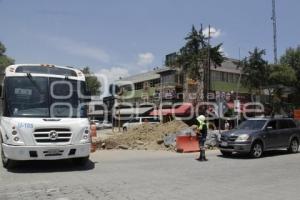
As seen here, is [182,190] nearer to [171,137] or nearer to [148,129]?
[171,137]

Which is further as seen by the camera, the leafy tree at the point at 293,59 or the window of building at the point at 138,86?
the window of building at the point at 138,86

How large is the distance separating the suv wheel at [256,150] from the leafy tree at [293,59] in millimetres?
43103

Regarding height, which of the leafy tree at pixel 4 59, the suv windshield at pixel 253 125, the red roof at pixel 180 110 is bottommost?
the suv windshield at pixel 253 125

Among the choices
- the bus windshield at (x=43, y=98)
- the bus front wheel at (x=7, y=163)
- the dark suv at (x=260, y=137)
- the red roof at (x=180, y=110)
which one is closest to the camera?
the bus windshield at (x=43, y=98)

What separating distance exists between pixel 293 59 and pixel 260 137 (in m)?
44.8

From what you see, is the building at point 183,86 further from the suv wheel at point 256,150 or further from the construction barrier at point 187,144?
the suv wheel at point 256,150

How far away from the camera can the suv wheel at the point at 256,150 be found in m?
17.7

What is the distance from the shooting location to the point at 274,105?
188 feet

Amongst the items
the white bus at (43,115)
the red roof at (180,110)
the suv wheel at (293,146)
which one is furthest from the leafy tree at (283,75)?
the white bus at (43,115)

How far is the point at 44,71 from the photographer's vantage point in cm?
1395

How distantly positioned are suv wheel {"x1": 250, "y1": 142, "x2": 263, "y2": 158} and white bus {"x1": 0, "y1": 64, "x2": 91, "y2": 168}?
283 inches

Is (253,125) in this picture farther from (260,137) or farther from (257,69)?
(257,69)

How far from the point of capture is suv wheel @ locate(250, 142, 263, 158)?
17664mm

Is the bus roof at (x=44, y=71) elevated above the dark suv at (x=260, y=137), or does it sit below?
above
